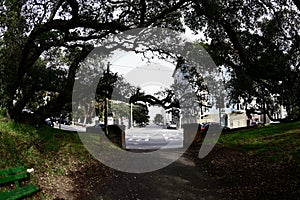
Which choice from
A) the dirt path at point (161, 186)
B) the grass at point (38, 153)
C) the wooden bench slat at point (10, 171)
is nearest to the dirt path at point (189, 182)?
the dirt path at point (161, 186)

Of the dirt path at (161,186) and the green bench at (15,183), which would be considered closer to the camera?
the green bench at (15,183)

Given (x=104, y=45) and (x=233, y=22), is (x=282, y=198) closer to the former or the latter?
(x=233, y=22)

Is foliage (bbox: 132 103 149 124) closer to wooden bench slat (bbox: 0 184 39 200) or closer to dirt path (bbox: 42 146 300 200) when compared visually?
dirt path (bbox: 42 146 300 200)

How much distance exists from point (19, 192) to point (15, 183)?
65 centimetres

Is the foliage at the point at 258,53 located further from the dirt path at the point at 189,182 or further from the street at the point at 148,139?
the street at the point at 148,139

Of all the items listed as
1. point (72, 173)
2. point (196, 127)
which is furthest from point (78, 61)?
point (196, 127)

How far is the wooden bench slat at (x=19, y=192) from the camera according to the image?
5.57 meters

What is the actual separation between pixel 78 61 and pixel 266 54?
7.85 metres

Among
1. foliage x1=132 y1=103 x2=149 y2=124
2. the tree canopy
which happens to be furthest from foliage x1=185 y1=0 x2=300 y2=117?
foliage x1=132 y1=103 x2=149 y2=124

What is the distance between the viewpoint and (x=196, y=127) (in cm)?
1981

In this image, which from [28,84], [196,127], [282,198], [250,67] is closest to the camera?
[282,198]

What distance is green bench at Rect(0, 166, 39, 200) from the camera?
18.7 feet

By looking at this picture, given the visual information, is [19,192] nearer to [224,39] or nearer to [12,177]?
[12,177]

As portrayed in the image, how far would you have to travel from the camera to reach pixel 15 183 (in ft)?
21.5
